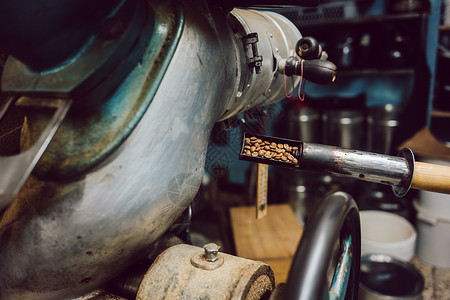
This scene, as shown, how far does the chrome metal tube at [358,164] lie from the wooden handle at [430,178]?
0.03 metres

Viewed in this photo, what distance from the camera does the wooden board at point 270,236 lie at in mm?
2101

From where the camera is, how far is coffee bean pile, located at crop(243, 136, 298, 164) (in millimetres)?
841

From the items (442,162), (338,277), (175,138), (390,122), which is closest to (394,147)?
(390,122)

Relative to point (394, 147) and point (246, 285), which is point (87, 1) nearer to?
point (246, 285)

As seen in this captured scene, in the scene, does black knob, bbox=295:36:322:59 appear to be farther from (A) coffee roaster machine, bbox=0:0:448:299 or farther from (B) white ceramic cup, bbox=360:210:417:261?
(B) white ceramic cup, bbox=360:210:417:261

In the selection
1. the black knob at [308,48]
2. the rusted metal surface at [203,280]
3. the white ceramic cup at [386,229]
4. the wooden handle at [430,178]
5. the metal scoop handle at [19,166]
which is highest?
the black knob at [308,48]

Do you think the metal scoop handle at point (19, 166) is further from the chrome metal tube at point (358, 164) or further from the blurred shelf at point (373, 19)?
the blurred shelf at point (373, 19)

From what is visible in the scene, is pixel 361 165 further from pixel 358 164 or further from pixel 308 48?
pixel 308 48

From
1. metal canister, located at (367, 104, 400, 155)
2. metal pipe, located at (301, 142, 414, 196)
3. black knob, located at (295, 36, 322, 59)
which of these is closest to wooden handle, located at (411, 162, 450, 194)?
metal pipe, located at (301, 142, 414, 196)

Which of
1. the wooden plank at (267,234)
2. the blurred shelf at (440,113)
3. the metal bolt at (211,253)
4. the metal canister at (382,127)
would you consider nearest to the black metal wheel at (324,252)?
the metal bolt at (211,253)

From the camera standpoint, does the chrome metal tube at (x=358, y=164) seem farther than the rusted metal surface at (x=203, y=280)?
Yes

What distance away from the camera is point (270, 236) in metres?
2.39

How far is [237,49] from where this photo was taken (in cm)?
83

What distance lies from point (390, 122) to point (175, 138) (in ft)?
11.0
